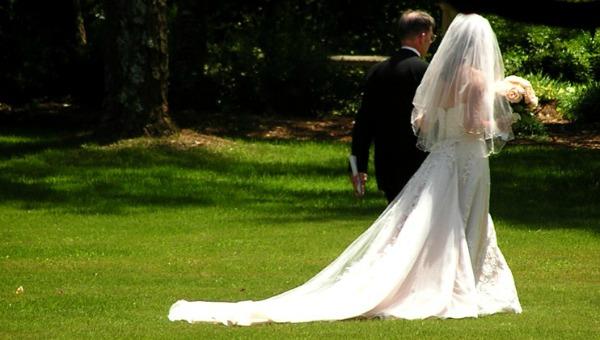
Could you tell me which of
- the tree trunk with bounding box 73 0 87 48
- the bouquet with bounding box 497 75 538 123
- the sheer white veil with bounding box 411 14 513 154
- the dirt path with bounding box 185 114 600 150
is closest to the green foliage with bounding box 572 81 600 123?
the dirt path with bounding box 185 114 600 150

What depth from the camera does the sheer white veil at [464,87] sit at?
746 centimetres

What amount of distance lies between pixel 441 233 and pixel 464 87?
92 centimetres

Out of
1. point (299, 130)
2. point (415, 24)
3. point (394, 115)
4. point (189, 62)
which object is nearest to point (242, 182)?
point (299, 130)

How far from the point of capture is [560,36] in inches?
968

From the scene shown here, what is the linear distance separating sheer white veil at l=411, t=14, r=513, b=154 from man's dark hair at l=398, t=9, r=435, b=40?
8.8 inches

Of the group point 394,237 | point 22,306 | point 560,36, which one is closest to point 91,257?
point 22,306

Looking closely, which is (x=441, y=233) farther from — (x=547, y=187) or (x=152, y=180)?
(x=152, y=180)

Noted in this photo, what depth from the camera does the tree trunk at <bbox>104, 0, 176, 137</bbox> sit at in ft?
58.7

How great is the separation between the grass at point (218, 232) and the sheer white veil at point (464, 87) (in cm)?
120

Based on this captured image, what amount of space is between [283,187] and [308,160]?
7.43 feet

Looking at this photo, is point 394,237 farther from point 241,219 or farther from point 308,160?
point 308,160

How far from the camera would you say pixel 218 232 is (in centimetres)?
1270

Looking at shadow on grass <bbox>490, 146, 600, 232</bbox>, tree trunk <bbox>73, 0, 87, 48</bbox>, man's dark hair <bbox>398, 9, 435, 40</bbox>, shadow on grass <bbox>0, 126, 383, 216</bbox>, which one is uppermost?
man's dark hair <bbox>398, 9, 435, 40</bbox>

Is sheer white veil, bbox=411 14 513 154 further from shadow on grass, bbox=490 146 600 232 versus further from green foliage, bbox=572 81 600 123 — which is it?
green foliage, bbox=572 81 600 123
